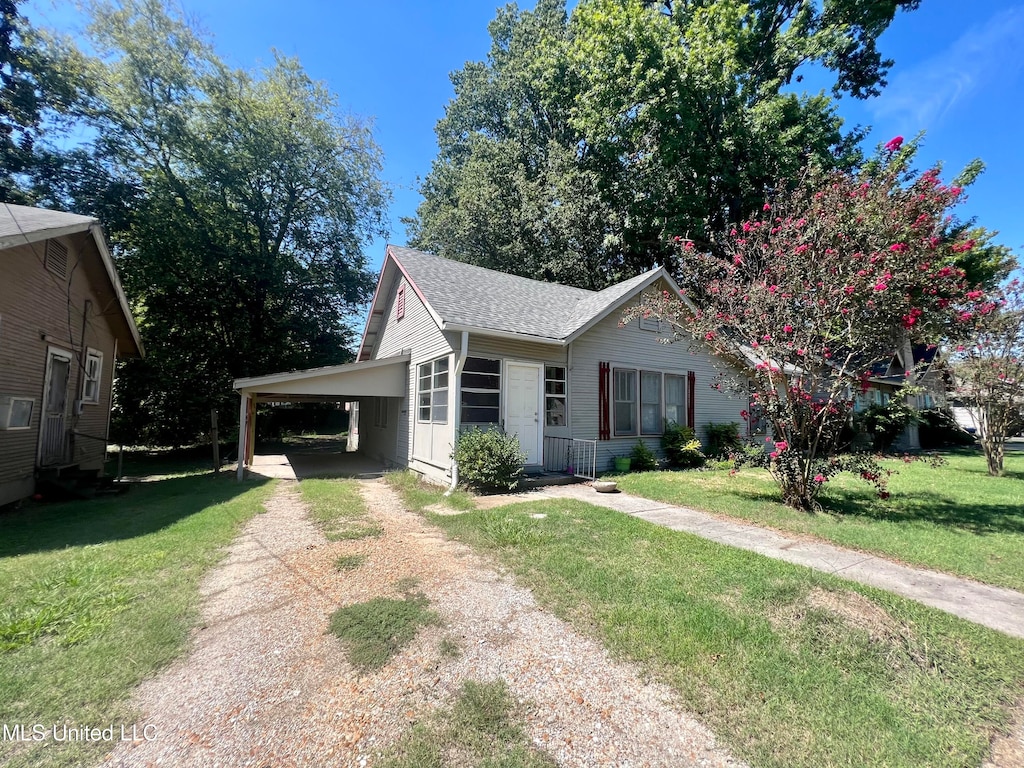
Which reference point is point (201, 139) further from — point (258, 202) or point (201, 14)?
point (201, 14)

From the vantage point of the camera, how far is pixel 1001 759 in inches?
82.9

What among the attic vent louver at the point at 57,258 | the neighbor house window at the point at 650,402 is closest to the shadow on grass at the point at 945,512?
the neighbor house window at the point at 650,402

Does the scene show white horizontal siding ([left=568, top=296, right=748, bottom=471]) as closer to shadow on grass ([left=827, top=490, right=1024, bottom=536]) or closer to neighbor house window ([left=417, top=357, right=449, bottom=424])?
neighbor house window ([left=417, top=357, right=449, bottom=424])

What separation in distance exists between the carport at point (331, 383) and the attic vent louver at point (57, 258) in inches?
153

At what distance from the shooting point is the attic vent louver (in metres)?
8.64

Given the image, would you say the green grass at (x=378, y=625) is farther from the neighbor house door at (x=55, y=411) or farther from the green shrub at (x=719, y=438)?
the green shrub at (x=719, y=438)

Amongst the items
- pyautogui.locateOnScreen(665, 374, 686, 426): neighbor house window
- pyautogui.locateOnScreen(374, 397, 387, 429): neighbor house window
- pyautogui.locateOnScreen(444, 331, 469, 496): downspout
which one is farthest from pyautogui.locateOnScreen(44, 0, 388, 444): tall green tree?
pyautogui.locateOnScreen(665, 374, 686, 426): neighbor house window

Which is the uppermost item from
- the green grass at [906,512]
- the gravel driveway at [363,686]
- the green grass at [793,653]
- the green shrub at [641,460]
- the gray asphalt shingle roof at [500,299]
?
the gray asphalt shingle roof at [500,299]

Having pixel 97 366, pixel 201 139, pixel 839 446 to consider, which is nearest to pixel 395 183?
pixel 201 139

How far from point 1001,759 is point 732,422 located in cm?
1227

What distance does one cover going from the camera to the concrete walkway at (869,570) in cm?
350

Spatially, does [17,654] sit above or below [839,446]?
below

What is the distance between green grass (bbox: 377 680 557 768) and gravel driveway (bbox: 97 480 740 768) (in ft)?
0.27

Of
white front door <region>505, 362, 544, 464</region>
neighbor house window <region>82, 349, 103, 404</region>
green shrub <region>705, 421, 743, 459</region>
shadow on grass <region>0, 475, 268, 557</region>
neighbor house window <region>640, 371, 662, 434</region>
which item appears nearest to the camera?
shadow on grass <region>0, 475, 268, 557</region>
